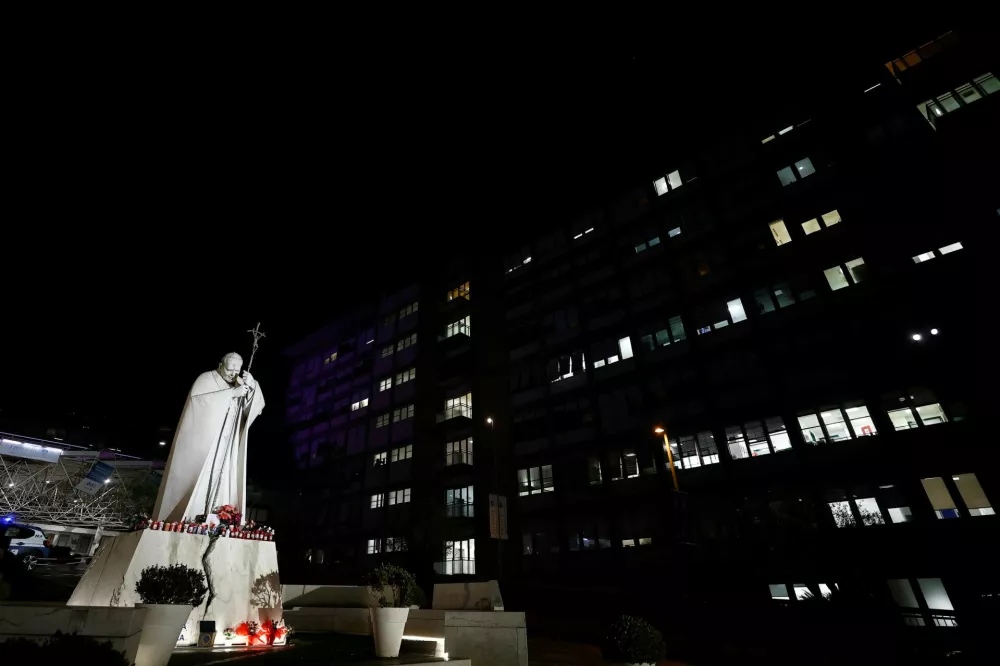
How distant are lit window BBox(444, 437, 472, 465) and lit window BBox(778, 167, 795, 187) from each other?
3280 centimetres

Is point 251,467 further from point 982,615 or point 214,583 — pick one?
point 982,615

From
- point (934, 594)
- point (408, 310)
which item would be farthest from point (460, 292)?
point (934, 594)

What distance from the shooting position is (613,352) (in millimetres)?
36438

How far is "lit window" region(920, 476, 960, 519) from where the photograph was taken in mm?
22078

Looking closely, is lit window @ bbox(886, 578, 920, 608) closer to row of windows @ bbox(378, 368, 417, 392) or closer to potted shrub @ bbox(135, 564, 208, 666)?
potted shrub @ bbox(135, 564, 208, 666)

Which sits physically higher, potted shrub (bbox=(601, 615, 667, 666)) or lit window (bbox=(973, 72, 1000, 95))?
lit window (bbox=(973, 72, 1000, 95))

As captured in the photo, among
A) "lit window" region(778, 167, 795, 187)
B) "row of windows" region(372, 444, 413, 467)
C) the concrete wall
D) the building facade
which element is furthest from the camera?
"row of windows" region(372, 444, 413, 467)

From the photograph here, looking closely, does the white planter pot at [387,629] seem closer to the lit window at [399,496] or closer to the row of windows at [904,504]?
the row of windows at [904,504]

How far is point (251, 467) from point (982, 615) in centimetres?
6072

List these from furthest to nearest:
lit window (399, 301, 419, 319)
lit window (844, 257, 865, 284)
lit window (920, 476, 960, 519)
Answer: lit window (399, 301, 419, 319) < lit window (844, 257, 865, 284) < lit window (920, 476, 960, 519)

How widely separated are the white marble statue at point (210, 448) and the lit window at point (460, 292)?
116 feet

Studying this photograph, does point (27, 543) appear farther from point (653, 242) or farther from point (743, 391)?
point (653, 242)

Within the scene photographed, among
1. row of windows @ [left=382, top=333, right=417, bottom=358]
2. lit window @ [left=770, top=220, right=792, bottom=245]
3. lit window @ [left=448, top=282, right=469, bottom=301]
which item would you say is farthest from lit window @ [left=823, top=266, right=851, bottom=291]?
row of windows @ [left=382, top=333, right=417, bottom=358]

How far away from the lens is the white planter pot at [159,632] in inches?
282
